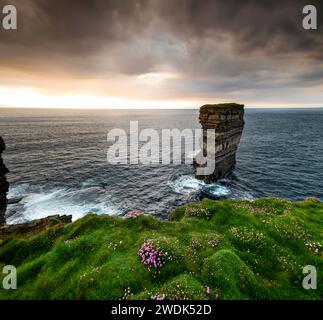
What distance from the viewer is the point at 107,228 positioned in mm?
14656

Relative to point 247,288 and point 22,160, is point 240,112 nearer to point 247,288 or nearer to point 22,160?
point 247,288

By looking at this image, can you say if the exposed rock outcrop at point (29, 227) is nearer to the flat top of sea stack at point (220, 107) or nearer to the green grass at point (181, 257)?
the green grass at point (181, 257)

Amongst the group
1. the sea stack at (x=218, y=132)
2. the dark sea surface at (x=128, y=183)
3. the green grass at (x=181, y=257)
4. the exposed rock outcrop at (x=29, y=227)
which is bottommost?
the dark sea surface at (x=128, y=183)

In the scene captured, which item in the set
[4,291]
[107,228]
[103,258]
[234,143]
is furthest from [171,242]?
[234,143]

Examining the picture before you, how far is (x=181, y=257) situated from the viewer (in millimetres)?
11242

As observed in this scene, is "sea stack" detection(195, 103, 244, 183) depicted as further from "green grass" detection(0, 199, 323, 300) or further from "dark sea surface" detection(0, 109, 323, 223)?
"green grass" detection(0, 199, 323, 300)

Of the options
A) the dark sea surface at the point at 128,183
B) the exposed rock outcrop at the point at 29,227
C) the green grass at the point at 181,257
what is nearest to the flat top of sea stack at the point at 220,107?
the dark sea surface at the point at 128,183

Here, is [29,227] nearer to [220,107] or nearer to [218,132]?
[218,132]

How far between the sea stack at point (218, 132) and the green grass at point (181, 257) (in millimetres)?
39023

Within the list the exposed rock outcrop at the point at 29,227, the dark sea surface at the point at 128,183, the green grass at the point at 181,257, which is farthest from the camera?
the dark sea surface at the point at 128,183

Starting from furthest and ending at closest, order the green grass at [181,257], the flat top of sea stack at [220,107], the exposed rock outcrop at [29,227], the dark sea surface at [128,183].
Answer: the flat top of sea stack at [220,107] < the dark sea surface at [128,183] < the exposed rock outcrop at [29,227] < the green grass at [181,257]

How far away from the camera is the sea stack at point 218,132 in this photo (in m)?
55.3

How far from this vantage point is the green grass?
961 centimetres

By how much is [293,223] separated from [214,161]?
135 ft
